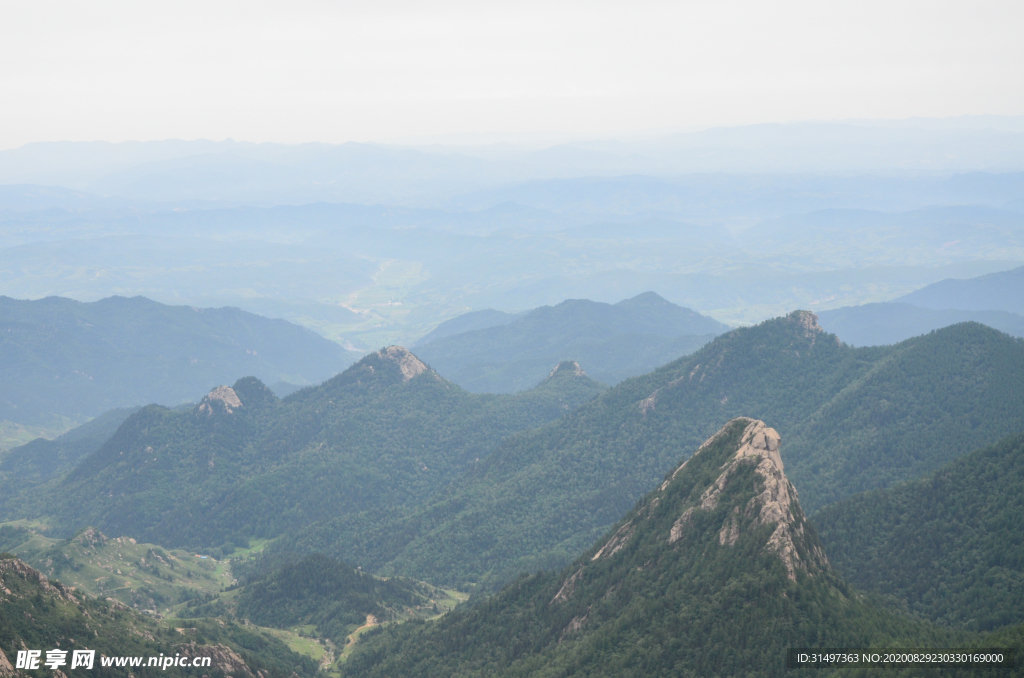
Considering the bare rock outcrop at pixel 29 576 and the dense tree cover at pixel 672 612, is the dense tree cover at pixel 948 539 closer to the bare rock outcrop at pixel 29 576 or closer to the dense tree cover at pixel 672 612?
the dense tree cover at pixel 672 612

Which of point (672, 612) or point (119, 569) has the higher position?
point (672, 612)

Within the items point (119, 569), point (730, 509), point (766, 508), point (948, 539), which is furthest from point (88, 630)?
point (948, 539)

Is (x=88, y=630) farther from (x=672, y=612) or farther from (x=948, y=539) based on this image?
(x=948, y=539)

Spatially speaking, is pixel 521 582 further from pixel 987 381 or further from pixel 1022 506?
pixel 987 381

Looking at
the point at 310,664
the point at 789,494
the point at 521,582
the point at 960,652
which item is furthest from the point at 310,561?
the point at 960,652

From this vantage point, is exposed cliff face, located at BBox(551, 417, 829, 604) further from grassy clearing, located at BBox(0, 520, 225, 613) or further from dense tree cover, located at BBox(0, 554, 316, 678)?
grassy clearing, located at BBox(0, 520, 225, 613)
